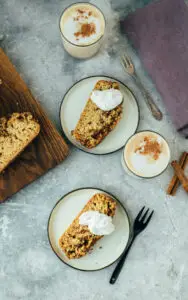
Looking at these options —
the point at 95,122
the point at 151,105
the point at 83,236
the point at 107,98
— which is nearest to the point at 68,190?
the point at 83,236

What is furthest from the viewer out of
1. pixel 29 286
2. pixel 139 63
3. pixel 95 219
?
pixel 139 63

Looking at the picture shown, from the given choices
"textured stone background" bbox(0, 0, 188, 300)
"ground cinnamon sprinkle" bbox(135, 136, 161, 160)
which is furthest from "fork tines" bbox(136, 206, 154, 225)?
"ground cinnamon sprinkle" bbox(135, 136, 161, 160)

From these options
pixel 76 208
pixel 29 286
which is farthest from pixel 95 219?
pixel 29 286

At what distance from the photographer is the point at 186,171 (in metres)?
2.27

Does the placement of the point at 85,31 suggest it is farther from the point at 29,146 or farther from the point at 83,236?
the point at 83,236

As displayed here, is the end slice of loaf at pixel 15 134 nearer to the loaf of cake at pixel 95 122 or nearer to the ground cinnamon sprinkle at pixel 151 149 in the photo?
the loaf of cake at pixel 95 122

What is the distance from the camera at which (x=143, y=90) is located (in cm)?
228

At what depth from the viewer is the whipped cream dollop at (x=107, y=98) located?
6.93 feet

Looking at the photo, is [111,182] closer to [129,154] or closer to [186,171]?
[129,154]

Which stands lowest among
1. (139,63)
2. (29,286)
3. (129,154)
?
(29,286)

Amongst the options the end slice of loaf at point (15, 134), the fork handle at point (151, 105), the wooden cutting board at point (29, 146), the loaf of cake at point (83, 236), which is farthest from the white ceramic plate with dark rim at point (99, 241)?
the fork handle at point (151, 105)

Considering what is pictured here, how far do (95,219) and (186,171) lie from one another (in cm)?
56

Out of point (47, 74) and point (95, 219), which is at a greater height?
point (47, 74)

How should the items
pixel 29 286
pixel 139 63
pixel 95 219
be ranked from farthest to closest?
1. pixel 139 63
2. pixel 29 286
3. pixel 95 219
